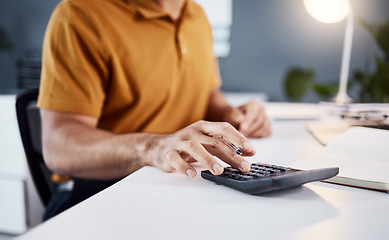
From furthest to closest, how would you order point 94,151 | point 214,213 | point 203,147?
point 94,151 < point 203,147 < point 214,213

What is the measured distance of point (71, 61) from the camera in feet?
2.23

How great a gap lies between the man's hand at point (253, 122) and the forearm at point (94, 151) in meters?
0.28

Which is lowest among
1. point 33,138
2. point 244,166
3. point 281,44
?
point 33,138

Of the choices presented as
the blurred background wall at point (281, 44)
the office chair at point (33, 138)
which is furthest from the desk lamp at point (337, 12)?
the blurred background wall at point (281, 44)

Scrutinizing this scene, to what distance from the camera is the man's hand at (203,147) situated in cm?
43

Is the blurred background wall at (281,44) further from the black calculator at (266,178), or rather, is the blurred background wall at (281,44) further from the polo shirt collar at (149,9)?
the black calculator at (266,178)

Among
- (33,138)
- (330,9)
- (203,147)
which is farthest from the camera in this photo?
(330,9)

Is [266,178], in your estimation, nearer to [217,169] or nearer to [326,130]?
[217,169]

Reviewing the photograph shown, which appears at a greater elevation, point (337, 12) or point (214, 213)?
point (337, 12)

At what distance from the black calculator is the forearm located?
0.14m

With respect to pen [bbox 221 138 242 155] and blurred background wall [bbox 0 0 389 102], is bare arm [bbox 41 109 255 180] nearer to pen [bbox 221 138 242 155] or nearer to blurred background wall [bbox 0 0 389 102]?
pen [bbox 221 138 242 155]

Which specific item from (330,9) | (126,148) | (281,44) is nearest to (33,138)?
(126,148)

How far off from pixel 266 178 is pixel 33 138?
63cm

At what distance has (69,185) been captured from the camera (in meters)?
0.82
